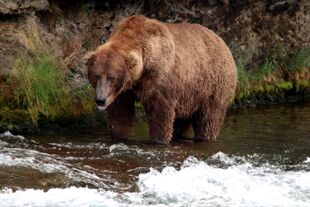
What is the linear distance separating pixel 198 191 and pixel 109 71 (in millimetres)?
2129

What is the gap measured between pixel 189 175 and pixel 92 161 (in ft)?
3.73

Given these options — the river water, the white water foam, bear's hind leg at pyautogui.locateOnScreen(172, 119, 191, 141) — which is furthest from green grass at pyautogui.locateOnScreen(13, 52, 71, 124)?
the white water foam

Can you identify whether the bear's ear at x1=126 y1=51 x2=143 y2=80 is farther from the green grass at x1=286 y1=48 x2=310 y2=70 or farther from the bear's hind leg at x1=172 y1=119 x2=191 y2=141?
the green grass at x1=286 y1=48 x2=310 y2=70

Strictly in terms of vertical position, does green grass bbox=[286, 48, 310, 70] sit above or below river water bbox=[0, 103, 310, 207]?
above

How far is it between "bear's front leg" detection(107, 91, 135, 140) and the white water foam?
4.83 ft

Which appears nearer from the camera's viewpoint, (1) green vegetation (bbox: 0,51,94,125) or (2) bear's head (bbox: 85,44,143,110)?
(2) bear's head (bbox: 85,44,143,110)

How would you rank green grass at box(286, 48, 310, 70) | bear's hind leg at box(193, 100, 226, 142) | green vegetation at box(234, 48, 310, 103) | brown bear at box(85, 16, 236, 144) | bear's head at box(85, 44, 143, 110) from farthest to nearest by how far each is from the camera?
green grass at box(286, 48, 310, 70) < green vegetation at box(234, 48, 310, 103) < bear's hind leg at box(193, 100, 226, 142) < brown bear at box(85, 16, 236, 144) < bear's head at box(85, 44, 143, 110)

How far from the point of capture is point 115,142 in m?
10.5

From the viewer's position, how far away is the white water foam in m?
7.46

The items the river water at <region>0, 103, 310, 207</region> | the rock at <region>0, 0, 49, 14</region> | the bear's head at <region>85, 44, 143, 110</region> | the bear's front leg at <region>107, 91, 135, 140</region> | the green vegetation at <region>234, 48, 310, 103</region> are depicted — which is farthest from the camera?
the green vegetation at <region>234, 48, 310, 103</region>

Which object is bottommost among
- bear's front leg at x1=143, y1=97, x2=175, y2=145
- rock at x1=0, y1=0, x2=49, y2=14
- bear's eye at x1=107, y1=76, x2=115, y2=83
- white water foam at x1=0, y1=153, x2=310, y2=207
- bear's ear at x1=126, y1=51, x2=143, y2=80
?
white water foam at x1=0, y1=153, x2=310, y2=207

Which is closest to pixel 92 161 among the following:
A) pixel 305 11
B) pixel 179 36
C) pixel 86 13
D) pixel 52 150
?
pixel 52 150

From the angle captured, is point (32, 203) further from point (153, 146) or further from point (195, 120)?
point (195, 120)

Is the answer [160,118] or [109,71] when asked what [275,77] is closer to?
[160,118]
